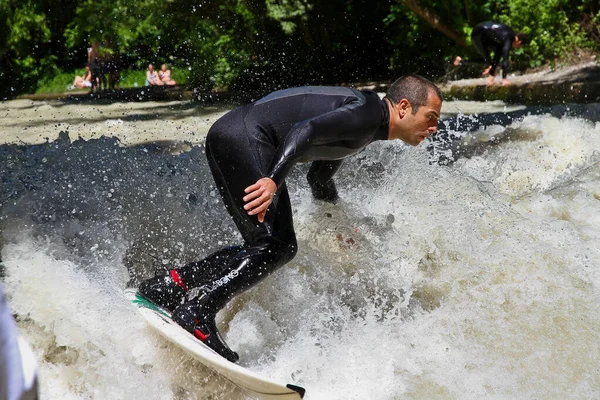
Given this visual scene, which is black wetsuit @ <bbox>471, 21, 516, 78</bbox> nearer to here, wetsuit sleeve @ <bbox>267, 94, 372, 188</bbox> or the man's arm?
the man's arm

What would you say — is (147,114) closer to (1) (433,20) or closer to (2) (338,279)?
(1) (433,20)

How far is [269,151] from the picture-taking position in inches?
133

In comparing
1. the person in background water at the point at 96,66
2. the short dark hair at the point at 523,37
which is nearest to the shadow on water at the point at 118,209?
the short dark hair at the point at 523,37

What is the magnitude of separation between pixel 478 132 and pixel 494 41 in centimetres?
608

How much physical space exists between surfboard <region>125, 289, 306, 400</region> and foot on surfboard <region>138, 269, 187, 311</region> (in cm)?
15

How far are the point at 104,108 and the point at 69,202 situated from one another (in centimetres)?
1138

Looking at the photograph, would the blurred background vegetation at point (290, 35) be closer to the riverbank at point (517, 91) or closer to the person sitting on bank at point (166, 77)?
the person sitting on bank at point (166, 77)

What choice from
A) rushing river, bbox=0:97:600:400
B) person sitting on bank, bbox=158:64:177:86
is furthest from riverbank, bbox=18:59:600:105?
rushing river, bbox=0:97:600:400

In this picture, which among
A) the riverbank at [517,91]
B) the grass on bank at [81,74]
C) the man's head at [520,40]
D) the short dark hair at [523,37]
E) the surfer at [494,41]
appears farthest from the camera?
the grass on bank at [81,74]

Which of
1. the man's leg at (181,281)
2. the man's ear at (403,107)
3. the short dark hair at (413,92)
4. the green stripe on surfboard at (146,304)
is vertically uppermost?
the short dark hair at (413,92)

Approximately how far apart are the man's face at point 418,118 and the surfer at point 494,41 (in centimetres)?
1018

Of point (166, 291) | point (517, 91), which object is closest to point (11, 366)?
point (166, 291)

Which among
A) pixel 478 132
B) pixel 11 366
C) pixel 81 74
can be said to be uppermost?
pixel 11 366

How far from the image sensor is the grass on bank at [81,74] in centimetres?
2019
